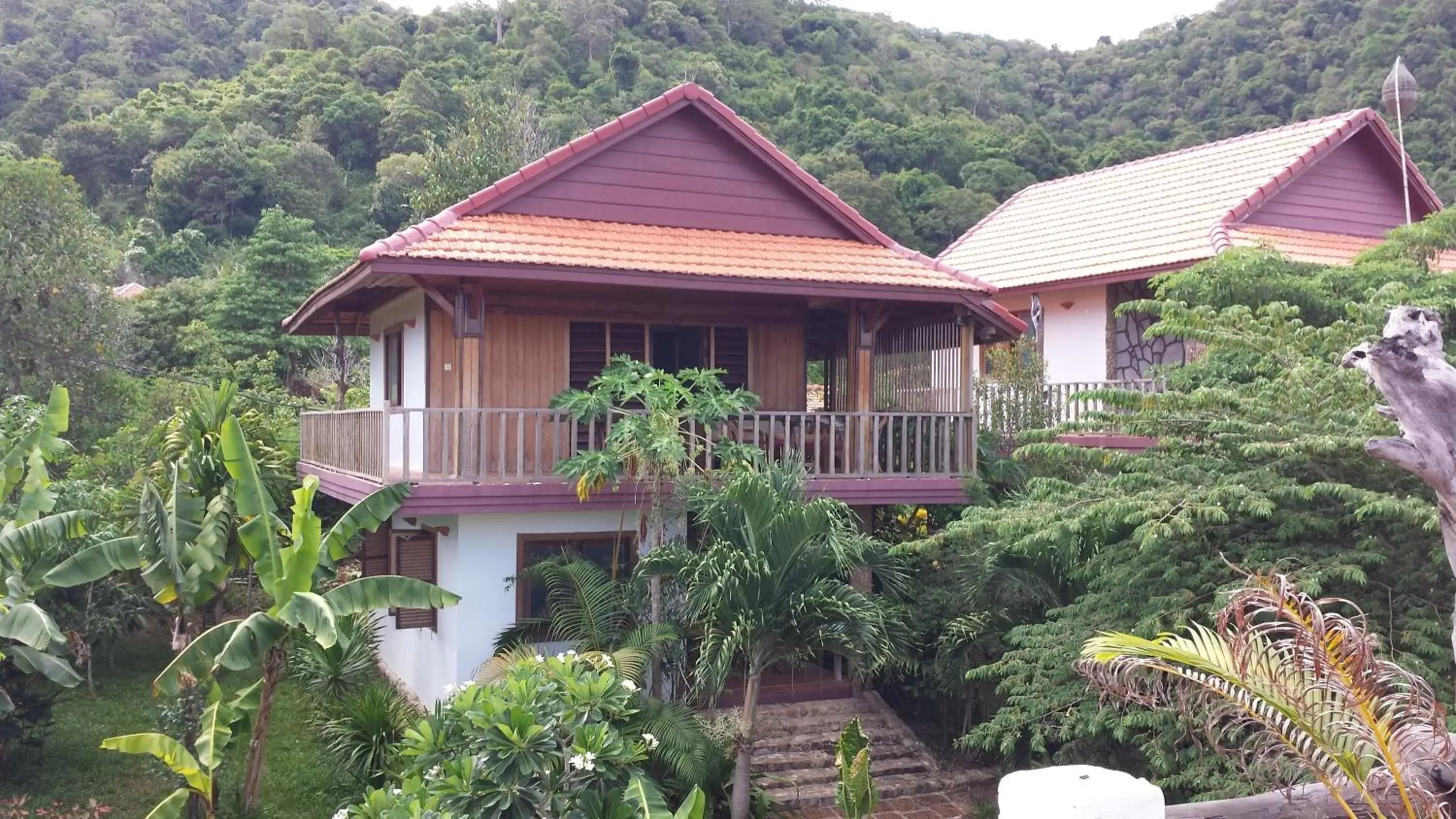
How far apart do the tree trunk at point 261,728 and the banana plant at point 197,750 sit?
0.26 m

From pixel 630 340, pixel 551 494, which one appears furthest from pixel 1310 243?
pixel 551 494

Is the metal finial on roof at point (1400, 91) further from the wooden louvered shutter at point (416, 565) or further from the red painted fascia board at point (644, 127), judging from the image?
the wooden louvered shutter at point (416, 565)

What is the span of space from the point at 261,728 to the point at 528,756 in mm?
3571

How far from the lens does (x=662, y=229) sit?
40.1 feet

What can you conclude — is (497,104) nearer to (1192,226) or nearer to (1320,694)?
(1192,226)

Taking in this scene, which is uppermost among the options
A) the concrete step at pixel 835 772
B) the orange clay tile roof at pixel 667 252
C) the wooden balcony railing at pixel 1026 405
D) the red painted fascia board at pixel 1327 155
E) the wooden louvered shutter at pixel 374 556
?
the red painted fascia board at pixel 1327 155

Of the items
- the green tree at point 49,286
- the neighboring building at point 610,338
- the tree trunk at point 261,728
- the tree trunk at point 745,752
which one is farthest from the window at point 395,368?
the green tree at point 49,286

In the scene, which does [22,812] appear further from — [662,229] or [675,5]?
[675,5]

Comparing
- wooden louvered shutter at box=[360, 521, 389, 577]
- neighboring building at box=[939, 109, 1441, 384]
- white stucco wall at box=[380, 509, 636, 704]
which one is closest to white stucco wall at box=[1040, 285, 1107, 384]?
neighboring building at box=[939, 109, 1441, 384]

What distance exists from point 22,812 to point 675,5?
148 ft

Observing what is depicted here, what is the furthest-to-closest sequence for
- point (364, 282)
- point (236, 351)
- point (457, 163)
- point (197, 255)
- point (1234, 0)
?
point (1234, 0) < point (197, 255) < point (457, 163) < point (236, 351) < point (364, 282)

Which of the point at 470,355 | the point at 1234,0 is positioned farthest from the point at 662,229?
the point at 1234,0

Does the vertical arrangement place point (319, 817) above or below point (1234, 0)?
below

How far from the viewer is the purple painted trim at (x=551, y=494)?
9859mm
